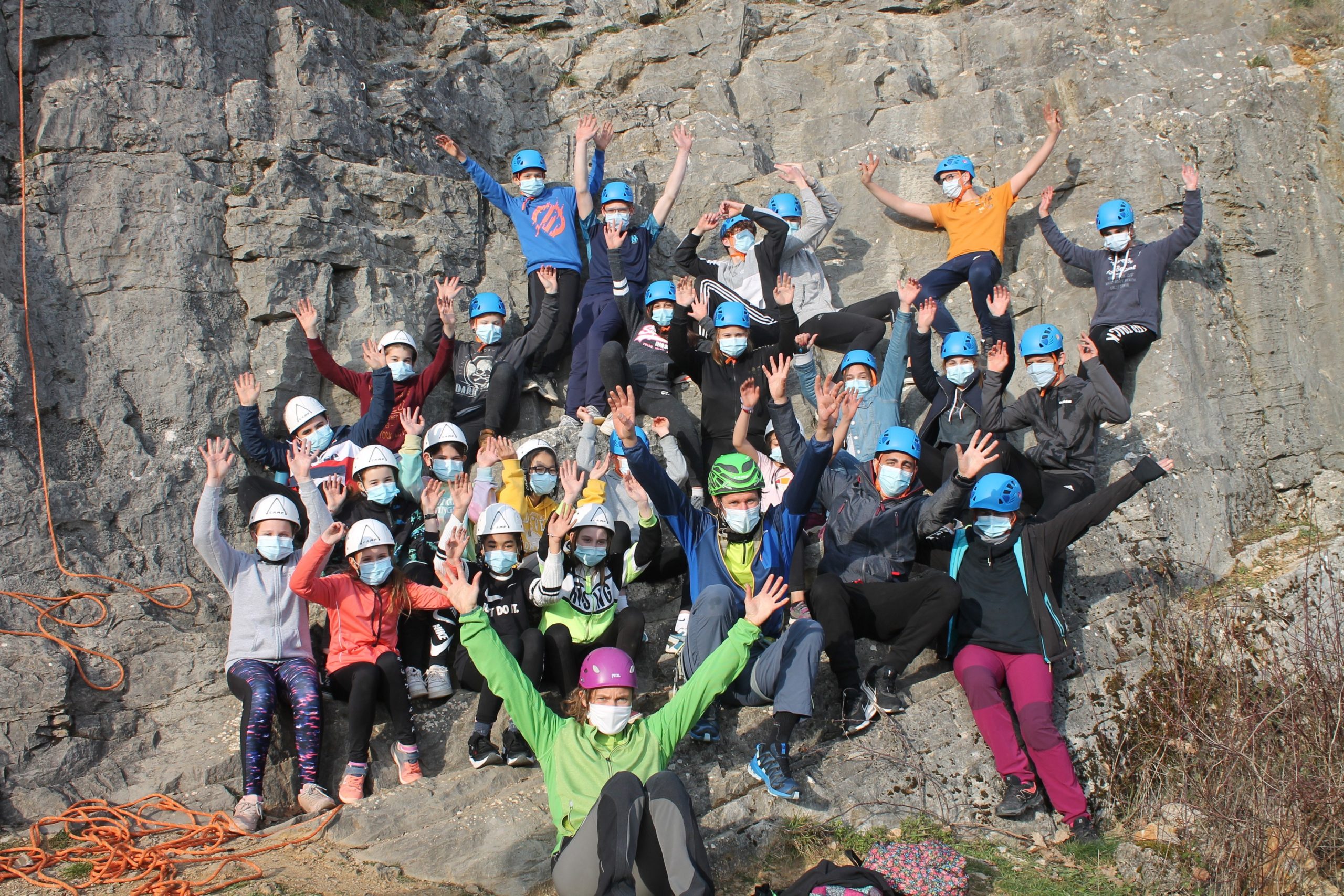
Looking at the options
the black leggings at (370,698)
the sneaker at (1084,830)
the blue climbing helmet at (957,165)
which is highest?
the blue climbing helmet at (957,165)

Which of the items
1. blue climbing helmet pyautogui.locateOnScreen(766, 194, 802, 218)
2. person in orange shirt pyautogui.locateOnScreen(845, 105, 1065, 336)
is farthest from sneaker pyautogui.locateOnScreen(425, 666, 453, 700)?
blue climbing helmet pyautogui.locateOnScreen(766, 194, 802, 218)

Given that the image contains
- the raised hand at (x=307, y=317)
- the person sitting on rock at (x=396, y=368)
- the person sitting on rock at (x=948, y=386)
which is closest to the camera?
the person sitting on rock at (x=948, y=386)

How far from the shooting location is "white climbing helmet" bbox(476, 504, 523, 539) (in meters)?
8.34

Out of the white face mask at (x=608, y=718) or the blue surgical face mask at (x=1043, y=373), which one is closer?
the white face mask at (x=608, y=718)

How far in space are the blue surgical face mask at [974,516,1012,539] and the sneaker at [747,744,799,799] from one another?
91.7 inches

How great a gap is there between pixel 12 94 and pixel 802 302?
9.36 m

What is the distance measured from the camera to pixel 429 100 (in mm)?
14625

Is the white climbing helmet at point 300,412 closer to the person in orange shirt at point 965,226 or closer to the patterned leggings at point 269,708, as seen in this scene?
the patterned leggings at point 269,708

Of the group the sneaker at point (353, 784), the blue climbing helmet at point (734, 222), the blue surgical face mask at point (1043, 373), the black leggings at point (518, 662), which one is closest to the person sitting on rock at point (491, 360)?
the blue climbing helmet at point (734, 222)

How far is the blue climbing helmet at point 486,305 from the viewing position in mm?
11656

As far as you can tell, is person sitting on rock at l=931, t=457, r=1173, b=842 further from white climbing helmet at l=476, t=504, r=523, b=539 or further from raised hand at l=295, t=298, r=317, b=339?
raised hand at l=295, t=298, r=317, b=339

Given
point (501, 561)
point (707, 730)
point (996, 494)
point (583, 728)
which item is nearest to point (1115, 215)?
point (996, 494)

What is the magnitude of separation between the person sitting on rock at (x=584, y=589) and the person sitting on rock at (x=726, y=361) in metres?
2.29

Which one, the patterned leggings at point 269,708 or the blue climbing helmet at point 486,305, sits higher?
the blue climbing helmet at point 486,305
